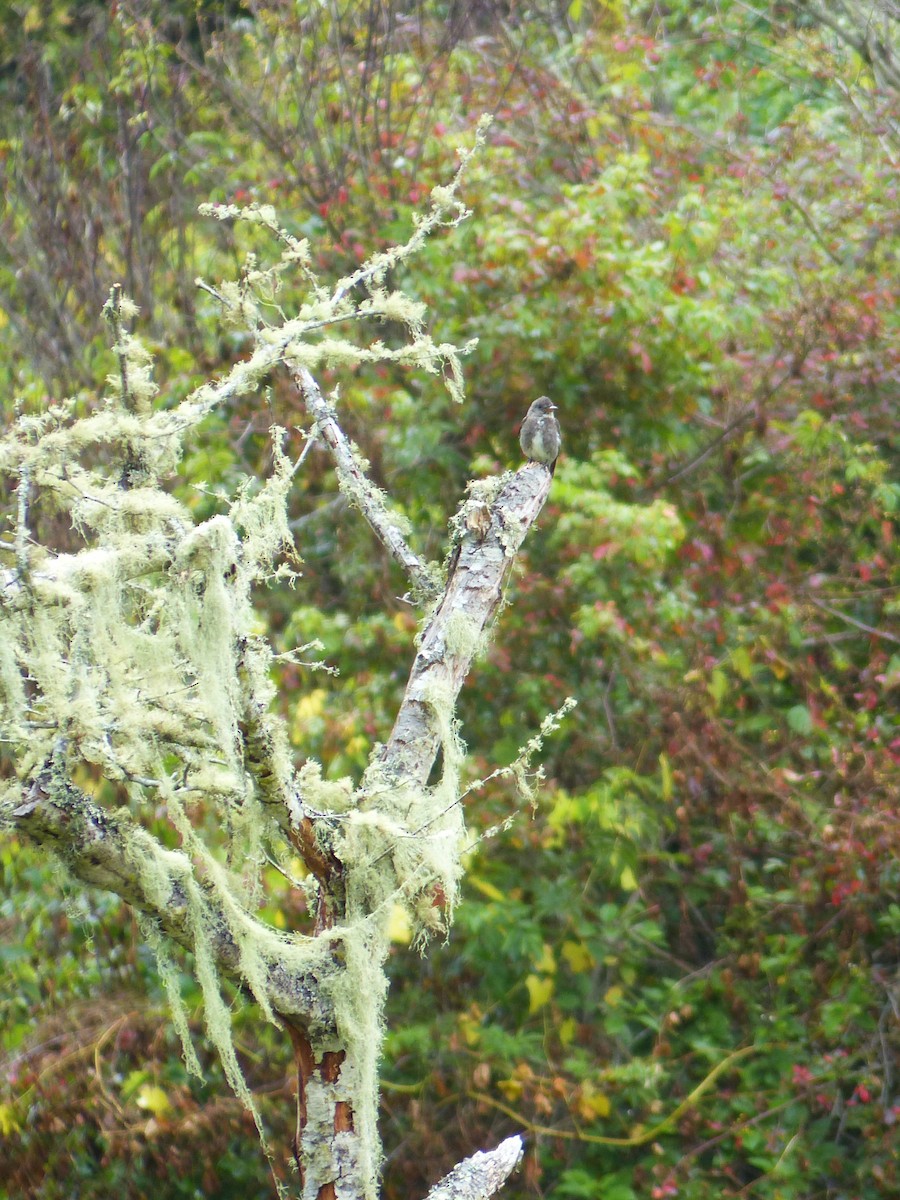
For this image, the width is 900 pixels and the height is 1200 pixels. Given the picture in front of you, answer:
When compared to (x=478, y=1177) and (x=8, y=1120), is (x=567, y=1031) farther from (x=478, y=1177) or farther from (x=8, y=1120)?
(x=478, y=1177)

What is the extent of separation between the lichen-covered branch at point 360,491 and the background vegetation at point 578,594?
1.73 metres

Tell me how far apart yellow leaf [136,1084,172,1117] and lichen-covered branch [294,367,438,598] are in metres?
2.17

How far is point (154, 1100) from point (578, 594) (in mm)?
1849

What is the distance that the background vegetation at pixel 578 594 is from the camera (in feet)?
12.1

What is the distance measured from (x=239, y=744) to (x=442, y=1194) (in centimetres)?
58

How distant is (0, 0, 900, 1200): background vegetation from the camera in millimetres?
3684

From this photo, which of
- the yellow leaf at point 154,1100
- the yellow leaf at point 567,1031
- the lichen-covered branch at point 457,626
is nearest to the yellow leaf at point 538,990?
the yellow leaf at point 567,1031

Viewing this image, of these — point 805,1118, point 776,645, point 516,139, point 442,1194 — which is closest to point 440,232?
point 516,139

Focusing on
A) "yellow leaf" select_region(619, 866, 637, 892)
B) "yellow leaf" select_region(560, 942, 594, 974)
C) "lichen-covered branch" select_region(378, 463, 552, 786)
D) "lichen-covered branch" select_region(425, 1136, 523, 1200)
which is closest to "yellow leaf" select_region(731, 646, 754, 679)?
"yellow leaf" select_region(619, 866, 637, 892)

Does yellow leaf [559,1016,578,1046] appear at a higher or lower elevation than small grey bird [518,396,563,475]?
lower

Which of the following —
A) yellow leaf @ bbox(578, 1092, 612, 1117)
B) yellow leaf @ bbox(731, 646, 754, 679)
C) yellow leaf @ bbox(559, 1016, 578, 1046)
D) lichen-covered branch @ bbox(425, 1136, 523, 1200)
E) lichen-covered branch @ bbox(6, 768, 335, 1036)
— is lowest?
yellow leaf @ bbox(578, 1092, 612, 1117)

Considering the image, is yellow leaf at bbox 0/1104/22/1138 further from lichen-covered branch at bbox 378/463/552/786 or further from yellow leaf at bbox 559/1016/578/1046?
lichen-covered branch at bbox 378/463/552/786

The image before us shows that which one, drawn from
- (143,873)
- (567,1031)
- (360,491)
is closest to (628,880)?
(567,1031)

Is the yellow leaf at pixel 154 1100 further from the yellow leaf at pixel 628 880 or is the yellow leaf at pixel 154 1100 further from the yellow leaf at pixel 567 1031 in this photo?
the yellow leaf at pixel 628 880
